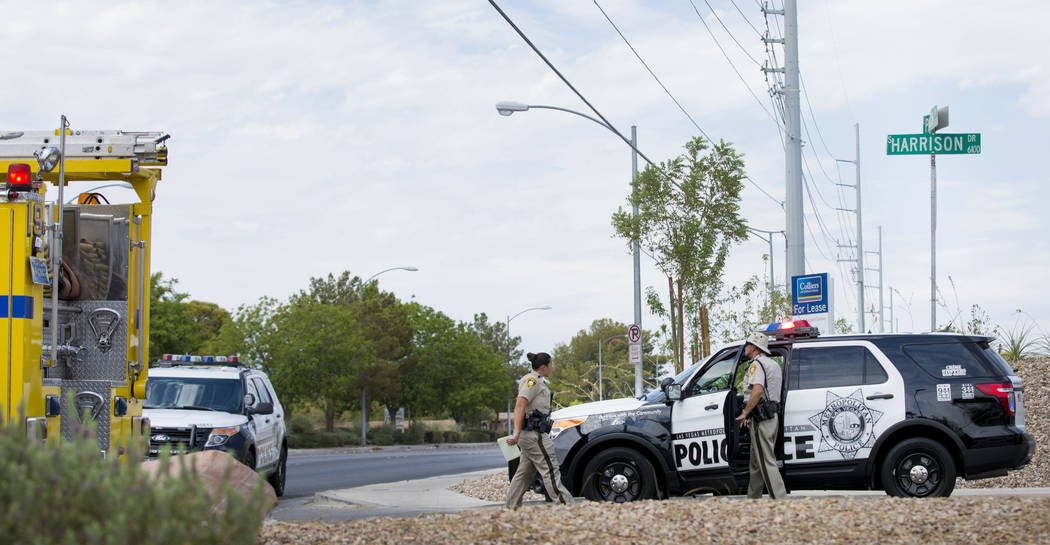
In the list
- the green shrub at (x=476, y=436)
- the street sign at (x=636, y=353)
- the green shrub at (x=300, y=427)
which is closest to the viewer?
the street sign at (x=636, y=353)

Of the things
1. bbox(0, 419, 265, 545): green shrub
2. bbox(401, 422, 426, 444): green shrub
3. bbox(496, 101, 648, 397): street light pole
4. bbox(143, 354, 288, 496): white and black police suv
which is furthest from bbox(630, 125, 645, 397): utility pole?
bbox(401, 422, 426, 444): green shrub

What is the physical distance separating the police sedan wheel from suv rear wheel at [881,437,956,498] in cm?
232

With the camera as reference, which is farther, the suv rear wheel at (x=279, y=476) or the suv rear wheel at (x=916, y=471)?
the suv rear wheel at (x=279, y=476)

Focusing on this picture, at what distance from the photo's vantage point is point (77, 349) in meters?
8.53

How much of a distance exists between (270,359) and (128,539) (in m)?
41.2

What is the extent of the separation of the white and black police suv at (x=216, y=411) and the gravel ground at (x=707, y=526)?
5940 mm

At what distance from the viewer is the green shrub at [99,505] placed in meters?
3.54

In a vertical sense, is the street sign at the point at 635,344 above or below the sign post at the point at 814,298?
below

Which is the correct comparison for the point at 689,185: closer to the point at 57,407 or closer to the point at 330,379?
the point at 57,407

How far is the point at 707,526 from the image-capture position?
24.7 feet

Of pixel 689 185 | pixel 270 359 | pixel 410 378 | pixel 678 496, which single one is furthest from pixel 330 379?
pixel 678 496

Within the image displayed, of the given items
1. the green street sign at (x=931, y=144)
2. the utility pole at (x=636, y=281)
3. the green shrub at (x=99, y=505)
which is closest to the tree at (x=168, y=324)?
the utility pole at (x=636, y=281)

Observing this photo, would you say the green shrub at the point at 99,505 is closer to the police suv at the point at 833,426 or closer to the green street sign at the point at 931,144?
the police suv at the point at 833,426

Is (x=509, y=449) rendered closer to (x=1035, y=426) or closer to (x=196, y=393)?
(x=196, y=393)
